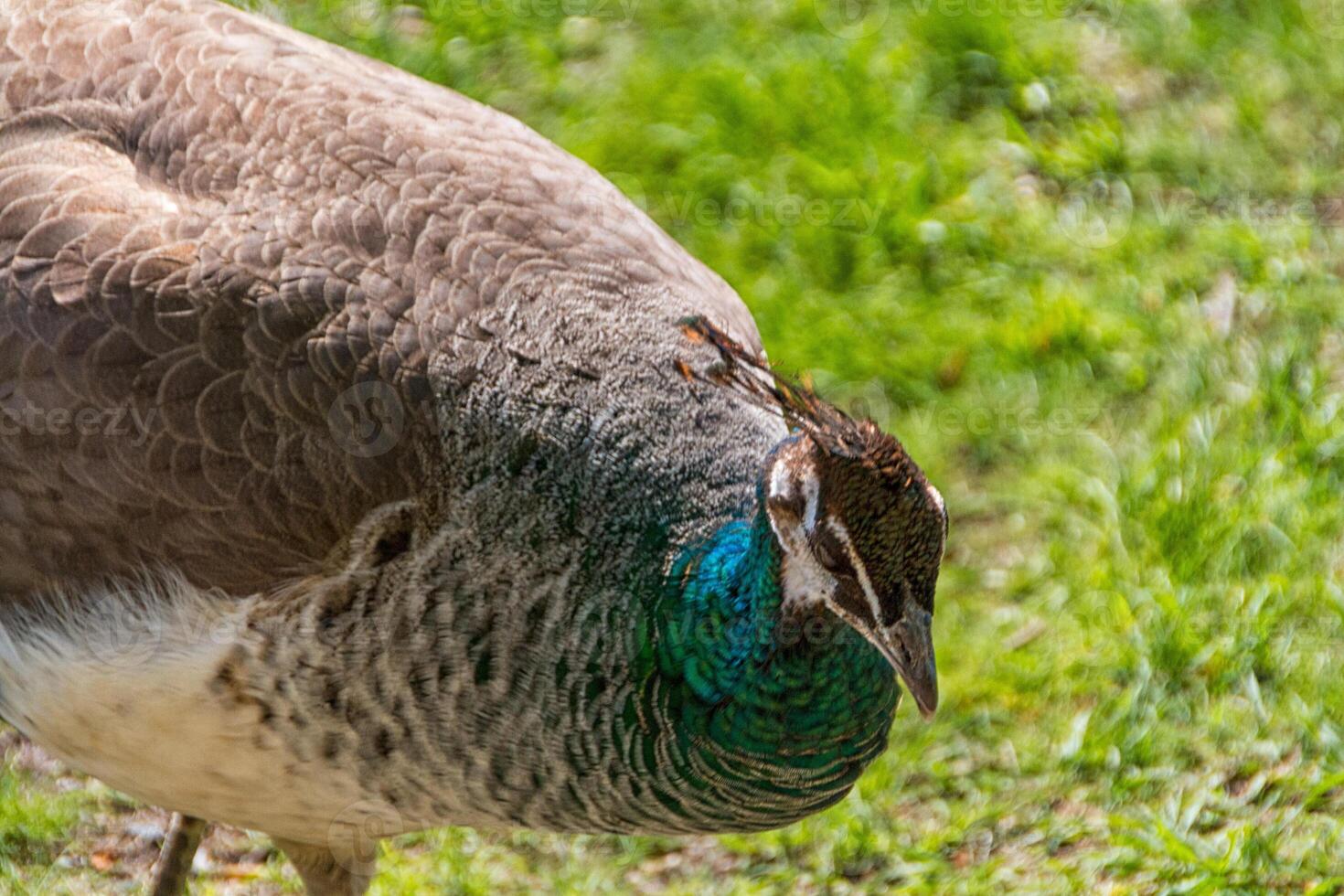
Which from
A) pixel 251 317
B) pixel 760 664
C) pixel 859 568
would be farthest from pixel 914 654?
pixel 251 317

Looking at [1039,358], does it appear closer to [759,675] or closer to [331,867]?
[759,675]

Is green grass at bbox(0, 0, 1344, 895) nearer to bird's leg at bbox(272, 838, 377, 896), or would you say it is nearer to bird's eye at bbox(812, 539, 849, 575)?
bird's leg at bbox(272, 838, 377, 896)

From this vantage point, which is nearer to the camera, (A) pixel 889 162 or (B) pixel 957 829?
(B) pixel 957 829

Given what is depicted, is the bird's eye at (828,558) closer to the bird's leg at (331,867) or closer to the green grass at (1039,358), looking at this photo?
the bird's leg at (331,867)

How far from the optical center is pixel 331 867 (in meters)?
3.75

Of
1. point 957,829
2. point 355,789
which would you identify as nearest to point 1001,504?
point 957,829

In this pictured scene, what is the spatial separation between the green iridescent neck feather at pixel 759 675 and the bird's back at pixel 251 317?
0.24 metres

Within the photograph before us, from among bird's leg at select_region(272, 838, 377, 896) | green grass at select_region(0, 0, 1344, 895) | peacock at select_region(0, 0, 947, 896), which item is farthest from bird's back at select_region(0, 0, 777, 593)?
green grass at select_region(0, 0, 1344, 895)

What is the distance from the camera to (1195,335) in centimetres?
524

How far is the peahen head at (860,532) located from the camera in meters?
2.93

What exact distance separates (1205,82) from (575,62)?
2.10 meters

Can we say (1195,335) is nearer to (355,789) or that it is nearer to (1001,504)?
(1001,504)

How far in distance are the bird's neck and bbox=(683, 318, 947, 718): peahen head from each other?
0.23ft

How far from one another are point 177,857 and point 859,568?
5.98 feet
